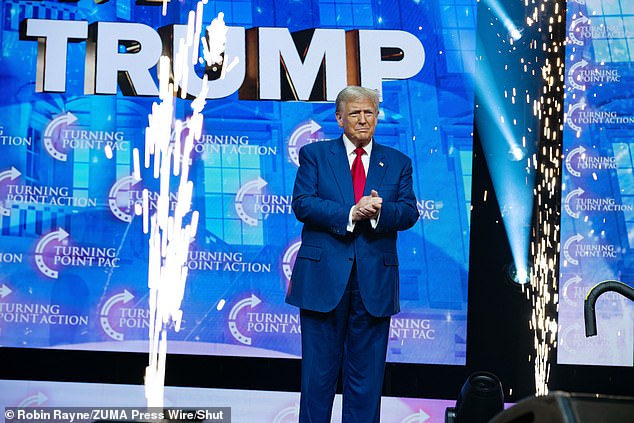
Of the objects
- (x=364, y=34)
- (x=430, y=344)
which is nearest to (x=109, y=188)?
(x=364, y=34)

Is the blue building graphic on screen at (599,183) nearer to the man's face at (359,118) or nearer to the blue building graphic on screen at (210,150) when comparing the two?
the blue building graphic on screen at (210,150)

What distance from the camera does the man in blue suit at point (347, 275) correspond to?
346 centimetres

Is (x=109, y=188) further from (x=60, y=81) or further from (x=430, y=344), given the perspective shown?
(x=430, y=344)

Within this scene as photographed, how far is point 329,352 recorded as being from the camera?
352 cm

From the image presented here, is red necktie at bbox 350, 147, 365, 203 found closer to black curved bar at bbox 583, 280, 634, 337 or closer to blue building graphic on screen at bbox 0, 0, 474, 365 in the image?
blue building graphic on screen at bbox 0, 0, 474, 365

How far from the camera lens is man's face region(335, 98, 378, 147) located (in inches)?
138

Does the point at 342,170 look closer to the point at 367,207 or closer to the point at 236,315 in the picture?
the point at 367,207

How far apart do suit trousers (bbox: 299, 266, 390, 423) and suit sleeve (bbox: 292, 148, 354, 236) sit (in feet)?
0.82

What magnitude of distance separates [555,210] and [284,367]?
176cm

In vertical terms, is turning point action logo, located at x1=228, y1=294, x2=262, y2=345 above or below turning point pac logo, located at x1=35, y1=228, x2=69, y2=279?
below

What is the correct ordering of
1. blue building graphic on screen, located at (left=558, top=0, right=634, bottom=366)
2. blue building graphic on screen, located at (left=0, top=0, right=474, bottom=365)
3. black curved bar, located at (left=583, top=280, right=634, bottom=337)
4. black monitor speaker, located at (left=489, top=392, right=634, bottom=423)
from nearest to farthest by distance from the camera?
black monitor speaker, located at (left=489, top=392, right=634, bottom=423), black curved bar, located at (left=583, top=280, right=634, bottom=337), blue building graphic on screen, located at (left=558, top=0, right=634, bottom=366), blue building graphic on screen, located at (left=0, top=0, right=474, bottom=365)

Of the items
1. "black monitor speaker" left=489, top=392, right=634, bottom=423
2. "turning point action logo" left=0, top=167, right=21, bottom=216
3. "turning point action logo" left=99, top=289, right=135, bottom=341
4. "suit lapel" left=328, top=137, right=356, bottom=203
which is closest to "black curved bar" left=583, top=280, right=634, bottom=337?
"black monitor speaker" left=489, top=392, right=634, bottom=423

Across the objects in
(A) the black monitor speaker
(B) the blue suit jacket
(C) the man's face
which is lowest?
(A) the black monitor speaker

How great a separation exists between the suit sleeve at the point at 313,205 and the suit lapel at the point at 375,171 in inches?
5.1
